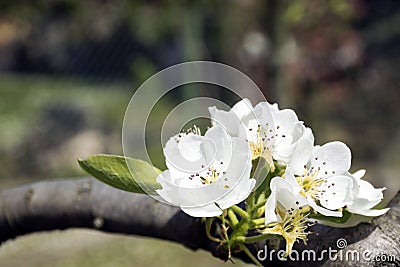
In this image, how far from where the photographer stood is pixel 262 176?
0.57 m

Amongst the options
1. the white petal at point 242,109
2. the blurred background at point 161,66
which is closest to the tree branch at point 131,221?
the white petal at point 242,109

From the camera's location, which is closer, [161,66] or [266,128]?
[266,128]

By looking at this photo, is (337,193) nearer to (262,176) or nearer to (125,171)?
(262,176)

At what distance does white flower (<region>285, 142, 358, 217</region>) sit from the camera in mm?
525

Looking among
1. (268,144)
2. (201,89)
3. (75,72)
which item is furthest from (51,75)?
(268,144)

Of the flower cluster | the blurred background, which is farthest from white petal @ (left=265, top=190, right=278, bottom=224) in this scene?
the blurred background

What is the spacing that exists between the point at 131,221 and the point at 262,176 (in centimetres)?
22

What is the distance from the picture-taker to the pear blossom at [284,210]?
1.66 feet

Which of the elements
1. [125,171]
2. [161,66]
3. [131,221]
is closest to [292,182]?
[125,171]

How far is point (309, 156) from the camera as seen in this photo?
53 centimetres

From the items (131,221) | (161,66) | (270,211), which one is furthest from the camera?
(161,66)

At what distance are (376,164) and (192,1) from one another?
1.35m

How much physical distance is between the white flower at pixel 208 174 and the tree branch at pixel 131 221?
9 cm

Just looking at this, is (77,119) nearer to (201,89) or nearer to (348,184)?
(201,89)
